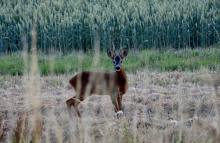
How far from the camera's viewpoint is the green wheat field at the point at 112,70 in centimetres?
319

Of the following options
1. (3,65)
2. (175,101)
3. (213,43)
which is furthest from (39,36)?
(175,101)

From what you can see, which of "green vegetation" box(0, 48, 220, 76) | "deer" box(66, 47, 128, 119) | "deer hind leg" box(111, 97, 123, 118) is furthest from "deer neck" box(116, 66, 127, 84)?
"green vegetation" box(0, 48, 220, 76)

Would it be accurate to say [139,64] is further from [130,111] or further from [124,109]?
[130,111]

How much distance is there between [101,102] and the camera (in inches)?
214

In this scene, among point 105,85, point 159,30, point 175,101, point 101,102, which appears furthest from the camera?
point 159,30

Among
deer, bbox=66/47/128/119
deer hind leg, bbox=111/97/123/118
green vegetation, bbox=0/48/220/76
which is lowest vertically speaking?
green vegetation, bbox=0/48/220/76

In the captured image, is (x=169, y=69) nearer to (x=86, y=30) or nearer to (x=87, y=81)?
(x=87, y=81)

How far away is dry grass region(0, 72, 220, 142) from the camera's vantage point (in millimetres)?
3215

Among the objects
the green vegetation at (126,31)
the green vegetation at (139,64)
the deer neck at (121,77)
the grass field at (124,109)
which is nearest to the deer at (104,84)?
the deer neck at (121,77)

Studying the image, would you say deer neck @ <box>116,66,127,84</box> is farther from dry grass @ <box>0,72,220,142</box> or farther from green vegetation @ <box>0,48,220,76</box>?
green vegetation @ <box>0,48,220,76</box>

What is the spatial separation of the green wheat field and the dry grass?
17 mm

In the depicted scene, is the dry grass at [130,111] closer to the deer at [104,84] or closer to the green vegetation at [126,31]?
the deer at [104,84]

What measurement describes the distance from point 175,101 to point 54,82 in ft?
12.2

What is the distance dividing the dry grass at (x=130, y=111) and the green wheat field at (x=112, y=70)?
17 millimetres
